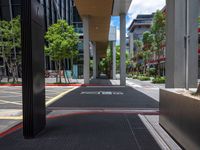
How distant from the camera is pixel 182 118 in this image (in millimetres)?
4902

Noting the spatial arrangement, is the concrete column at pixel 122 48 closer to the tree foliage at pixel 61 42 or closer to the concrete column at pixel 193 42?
the tree foliage at pixel 61 42

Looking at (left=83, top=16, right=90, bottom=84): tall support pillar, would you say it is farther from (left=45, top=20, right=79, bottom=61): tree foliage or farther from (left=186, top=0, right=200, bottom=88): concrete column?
(left=186, top=0, right=200, bottom=88): concrete column

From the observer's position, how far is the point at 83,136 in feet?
19.7

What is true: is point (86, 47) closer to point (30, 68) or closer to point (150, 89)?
point (150, 89)

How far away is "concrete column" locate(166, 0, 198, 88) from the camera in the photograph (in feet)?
23.8

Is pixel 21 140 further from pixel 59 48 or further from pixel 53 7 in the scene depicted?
pixel 53 7

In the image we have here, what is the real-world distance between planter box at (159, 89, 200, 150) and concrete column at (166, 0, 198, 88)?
1205 millimetres

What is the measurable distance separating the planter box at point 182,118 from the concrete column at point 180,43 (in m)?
1.20

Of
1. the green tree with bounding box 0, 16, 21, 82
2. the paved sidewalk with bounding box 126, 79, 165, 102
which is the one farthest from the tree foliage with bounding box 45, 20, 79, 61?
the paved sidewalk with bounding box 126, 79, 165, 102

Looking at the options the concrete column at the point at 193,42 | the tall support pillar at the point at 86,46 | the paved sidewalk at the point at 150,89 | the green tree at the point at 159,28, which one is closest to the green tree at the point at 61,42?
the tall support pillar at the point at 86,46

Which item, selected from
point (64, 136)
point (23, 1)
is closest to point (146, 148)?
point (64, 136)

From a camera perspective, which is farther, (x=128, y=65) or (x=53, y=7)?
(x=128, y=65)

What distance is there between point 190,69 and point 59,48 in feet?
60.9

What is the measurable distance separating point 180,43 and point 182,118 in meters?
3.08
